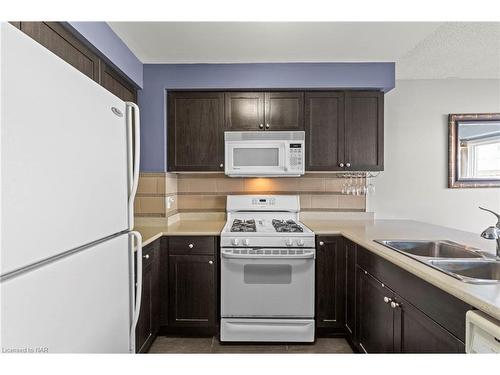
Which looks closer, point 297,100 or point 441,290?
point 441,290

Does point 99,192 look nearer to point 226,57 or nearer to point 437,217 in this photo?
point 226,57

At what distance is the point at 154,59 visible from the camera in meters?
2.66

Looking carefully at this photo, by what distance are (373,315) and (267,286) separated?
31.0 inches

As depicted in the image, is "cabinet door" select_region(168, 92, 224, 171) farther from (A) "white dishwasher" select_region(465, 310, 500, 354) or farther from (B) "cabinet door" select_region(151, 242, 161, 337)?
(A) "white dishwasher" select_region(465, 310, 500, 354)

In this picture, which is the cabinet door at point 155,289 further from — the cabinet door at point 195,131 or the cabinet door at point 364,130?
the cabinet door at point 364,130

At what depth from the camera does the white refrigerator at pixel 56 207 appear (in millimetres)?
641

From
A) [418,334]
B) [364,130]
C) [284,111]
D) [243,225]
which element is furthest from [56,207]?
[364,130]

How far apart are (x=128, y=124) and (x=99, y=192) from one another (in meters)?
0.42

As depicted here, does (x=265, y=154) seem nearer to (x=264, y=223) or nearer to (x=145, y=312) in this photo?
(x=264, y=223)

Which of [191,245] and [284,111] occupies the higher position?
[284,111]

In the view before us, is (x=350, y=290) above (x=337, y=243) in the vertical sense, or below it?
below

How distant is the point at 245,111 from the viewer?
280cm

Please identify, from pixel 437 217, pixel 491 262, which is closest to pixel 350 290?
pixel 491 262
